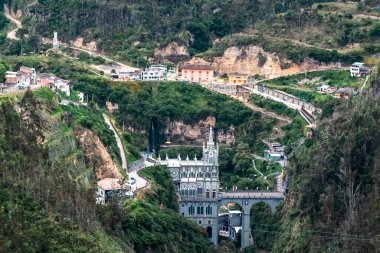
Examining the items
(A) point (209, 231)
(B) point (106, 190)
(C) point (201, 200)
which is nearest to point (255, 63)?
(C) point (201, 200)

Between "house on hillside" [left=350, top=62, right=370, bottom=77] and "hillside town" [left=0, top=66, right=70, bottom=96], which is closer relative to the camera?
"hillside town" [left=0, top=66, right=70, bottom=96]

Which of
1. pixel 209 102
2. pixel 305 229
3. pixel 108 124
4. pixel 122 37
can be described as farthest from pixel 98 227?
pixel 122 37

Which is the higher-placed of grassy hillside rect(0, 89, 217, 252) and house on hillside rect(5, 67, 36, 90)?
house on hillside rect(5, 67, 36, 90)

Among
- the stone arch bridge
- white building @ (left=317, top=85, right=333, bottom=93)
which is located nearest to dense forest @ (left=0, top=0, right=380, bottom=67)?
white building @ (left=317, top=85, right=333, bottom=93)

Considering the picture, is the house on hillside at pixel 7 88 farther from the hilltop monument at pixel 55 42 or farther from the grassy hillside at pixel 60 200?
the hilltop monument at pixel 55 42

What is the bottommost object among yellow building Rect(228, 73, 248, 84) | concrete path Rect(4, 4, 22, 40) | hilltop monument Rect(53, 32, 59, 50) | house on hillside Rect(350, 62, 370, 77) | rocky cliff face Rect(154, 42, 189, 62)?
yellow building Rect(228, 73, 248, 84)

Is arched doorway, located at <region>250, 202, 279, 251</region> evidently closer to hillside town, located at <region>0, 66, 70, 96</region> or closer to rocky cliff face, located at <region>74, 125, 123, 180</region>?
rocky cliff face, located at <region>74, 125, 123, 180</region>

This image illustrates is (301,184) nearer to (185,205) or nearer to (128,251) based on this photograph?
(185,205)

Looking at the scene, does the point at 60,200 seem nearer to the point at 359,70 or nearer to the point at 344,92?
the point at 344,92
